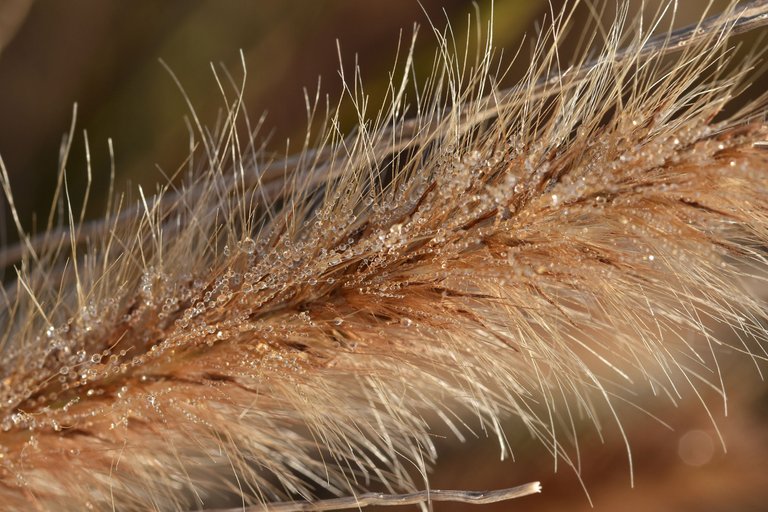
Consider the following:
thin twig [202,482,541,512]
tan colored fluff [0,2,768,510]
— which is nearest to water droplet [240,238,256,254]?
tan colored fluff [0,2,768,510]

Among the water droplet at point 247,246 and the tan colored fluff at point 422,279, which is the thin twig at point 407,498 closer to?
the tan colored fluff at point 422,279

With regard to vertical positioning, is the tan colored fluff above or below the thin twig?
above

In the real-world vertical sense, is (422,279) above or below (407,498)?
above

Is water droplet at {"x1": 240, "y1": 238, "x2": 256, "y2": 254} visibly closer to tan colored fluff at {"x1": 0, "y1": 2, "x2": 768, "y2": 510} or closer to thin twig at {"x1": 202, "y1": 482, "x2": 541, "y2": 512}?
tan colored fluff at {"x1": 0, "y1": 2, "x2": 768, "y2": 510}

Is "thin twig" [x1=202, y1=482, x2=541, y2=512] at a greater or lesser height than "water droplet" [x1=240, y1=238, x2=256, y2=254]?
lesser

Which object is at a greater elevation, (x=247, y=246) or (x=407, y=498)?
(x=247, y=246)

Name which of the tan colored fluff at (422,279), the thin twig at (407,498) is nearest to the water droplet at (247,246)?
the tan colored fluff at (422,279)

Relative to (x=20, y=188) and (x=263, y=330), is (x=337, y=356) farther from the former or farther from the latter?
(x=20, y=188)

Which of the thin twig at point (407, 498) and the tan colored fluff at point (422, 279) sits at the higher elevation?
the tan colored fluff at point (422, 279)

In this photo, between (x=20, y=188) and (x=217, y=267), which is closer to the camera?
(x=217, y=267)

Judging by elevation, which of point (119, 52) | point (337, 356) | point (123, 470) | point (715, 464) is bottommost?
point (715, 464)

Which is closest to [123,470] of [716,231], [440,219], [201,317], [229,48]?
[201,317]
